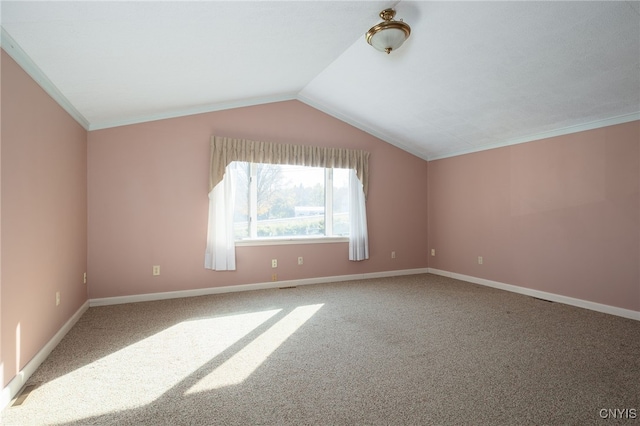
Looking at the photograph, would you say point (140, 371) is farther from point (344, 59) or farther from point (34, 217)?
point (344, 59)

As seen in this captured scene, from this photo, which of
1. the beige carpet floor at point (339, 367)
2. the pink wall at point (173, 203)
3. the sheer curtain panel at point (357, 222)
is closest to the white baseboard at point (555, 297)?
the beige carpet floor at point (339, 367)

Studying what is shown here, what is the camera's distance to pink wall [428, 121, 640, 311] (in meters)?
3.55

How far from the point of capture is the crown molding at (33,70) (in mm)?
1960

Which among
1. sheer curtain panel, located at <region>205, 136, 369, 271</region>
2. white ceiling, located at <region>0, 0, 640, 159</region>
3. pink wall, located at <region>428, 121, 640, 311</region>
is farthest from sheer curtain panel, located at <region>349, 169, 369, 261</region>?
pink wall, located at <region>428, 121, 640, 311</region>

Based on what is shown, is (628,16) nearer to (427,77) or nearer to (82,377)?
(427,77)

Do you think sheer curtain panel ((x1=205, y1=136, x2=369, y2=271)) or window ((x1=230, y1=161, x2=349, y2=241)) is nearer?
sheer curtain panel ((x1=205, y1=136, x2=369, y2=271))

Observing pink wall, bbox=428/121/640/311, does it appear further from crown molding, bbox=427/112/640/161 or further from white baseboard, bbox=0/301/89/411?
white baseboard, bbox=0/301/89/411

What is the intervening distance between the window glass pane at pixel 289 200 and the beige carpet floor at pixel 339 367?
1398 millimetres

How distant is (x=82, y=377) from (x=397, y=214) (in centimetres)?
469

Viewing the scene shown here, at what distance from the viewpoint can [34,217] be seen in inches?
93.8

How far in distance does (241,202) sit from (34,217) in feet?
8.30

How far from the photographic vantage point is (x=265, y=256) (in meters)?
4.79

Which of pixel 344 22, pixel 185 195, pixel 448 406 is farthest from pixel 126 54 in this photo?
pixel 448 406

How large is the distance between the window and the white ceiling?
1.05 metres
